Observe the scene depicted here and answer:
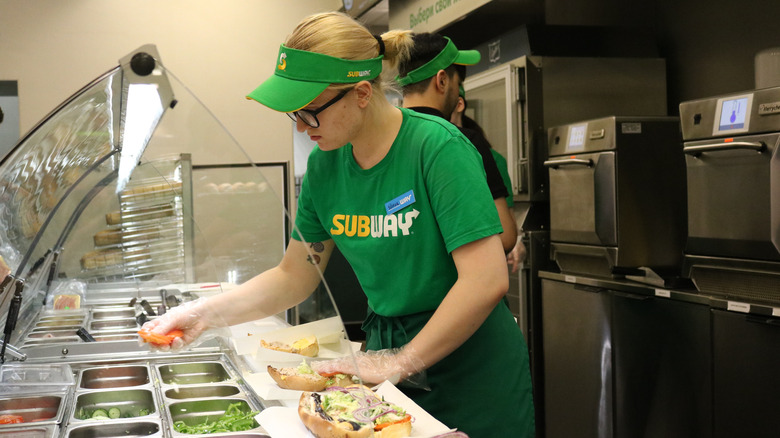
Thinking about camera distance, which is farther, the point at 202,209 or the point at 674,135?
the point at 674,135

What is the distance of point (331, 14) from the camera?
155cm

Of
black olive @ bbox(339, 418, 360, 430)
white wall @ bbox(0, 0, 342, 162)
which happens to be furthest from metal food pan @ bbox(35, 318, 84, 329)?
white wall @ bbox(0, 0, 342, 162)

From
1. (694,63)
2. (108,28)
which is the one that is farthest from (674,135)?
(108,28)

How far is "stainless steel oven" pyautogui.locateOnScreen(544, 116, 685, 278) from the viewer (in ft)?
11.5

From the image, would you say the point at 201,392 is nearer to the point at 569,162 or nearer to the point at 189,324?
the point at 189,324

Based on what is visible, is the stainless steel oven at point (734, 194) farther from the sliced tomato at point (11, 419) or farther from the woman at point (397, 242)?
the sliced tomato at point (11, 419)

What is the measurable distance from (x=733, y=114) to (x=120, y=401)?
2.34m

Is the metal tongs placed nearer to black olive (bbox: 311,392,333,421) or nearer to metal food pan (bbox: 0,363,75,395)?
metal food pan (bbox: 0,363,75,395)

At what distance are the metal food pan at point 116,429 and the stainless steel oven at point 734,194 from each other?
2.16 meters

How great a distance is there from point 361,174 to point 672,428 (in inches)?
90.2

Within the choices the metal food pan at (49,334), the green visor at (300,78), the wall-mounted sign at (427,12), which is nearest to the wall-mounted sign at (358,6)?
the wall-mounted sign at (427,12)

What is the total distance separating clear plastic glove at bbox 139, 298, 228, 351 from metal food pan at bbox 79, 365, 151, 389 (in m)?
0.36

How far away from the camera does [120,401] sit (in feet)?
5.83

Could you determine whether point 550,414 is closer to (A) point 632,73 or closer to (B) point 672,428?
(B) point 672,428
